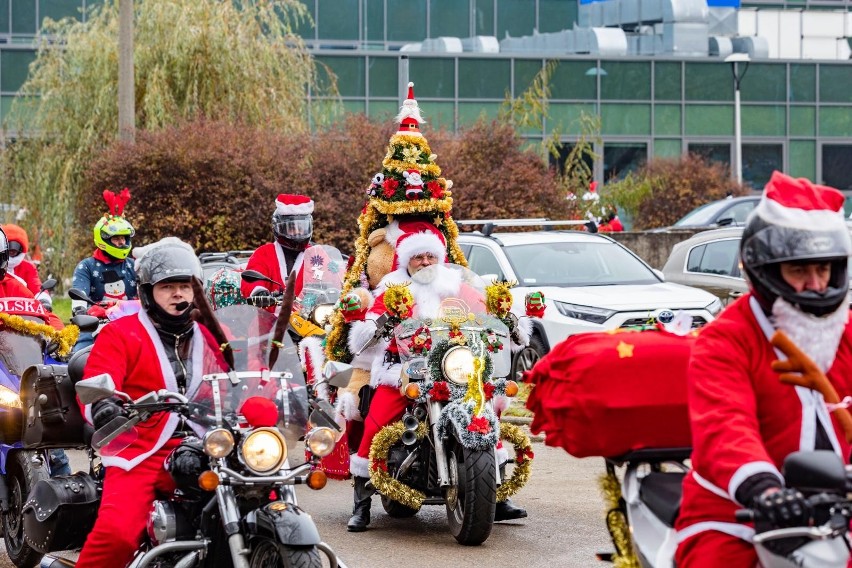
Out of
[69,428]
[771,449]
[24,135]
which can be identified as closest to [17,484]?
[69,428]

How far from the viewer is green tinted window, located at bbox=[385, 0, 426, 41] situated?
37.6 meters

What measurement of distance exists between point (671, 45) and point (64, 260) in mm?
16792

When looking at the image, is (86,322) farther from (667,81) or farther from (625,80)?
(667,81)

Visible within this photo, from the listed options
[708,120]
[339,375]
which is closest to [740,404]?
[339,375]

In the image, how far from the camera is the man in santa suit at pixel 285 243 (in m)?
11.7

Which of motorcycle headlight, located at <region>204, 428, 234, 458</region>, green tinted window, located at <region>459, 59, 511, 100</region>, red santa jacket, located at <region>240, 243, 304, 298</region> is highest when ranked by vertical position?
green tinted window, located at <region>459, 59, 511, 100</region>

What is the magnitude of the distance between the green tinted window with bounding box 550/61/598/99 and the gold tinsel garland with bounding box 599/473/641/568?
30.6 metres

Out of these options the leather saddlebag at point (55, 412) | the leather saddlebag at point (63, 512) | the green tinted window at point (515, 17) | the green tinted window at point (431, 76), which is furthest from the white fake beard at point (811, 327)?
the green tinted window at point (515, 17)

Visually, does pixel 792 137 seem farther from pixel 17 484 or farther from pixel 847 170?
pixel 17 484

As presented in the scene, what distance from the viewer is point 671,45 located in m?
36.5

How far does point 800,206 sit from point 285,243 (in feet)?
26.0

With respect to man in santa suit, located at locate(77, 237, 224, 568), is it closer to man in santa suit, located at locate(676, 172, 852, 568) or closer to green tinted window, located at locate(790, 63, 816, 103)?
man in santa suit, located at locate(676, 172, 852, 568)

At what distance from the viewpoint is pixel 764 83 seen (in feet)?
121

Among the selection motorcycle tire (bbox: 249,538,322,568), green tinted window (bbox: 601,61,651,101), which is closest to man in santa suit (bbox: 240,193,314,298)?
motorcycle tire (bbox: 249,538,322,568)
